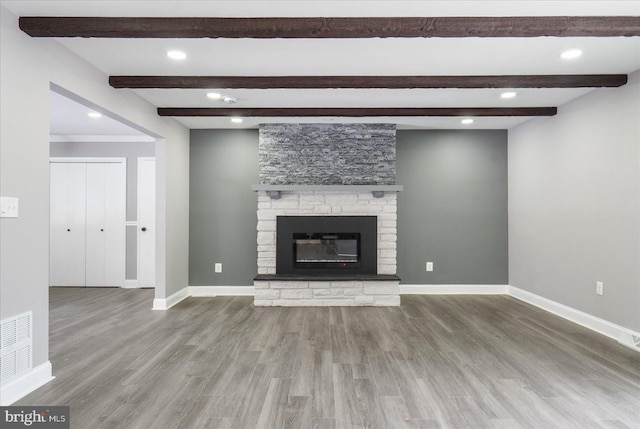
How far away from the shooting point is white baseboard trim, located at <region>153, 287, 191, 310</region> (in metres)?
Answer: 4.45

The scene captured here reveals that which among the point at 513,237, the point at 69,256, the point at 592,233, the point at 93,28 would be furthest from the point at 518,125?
the point at 69,256

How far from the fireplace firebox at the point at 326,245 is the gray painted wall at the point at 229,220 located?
0.61 metres

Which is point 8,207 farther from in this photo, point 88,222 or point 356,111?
point 88,222

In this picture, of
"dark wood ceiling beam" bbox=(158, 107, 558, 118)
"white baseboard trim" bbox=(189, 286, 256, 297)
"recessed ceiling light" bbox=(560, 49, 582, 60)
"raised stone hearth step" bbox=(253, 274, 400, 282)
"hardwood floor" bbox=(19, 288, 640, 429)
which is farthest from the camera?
"white baseboard trim" bbox=(189, 286, 256, 297)

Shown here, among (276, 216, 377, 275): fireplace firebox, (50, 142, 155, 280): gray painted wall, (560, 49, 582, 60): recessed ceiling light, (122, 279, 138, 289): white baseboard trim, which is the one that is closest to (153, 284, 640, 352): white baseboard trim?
(276, 216, 377, 275): fireplace firebox

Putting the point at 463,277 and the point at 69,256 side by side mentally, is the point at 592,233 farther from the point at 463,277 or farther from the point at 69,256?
the point at 69,256

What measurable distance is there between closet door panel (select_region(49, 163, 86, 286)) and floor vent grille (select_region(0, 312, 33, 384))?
3922mm

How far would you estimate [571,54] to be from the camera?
282 centimetres

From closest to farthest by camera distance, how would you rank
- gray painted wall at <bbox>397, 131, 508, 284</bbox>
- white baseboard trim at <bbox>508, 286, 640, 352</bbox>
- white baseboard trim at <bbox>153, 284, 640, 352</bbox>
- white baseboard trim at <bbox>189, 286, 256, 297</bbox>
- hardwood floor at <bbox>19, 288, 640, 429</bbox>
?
hardwood floor at <bbox>19, 288, 640, 429</bbox> < white baseboard trim at <bbox>508, 286, 640, 352</bbox> < white baseboard trim at <bbox>153, 284, 640, 352</bbox> < white baseboard trim at <bbox>189, 286, 256, 297</bbox> < gray painted wall at <bbox>397, 131, 508, 284</bbox>

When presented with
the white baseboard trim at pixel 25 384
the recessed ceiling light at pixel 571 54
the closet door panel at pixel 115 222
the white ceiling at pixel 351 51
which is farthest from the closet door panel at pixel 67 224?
the recessed ceiling light at pixel 571 54

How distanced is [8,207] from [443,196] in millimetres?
4930

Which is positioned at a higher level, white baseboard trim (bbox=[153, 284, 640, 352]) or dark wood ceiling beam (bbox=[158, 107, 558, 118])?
dark wood ceiling beam (bbox=[158, 107, 558, 118])

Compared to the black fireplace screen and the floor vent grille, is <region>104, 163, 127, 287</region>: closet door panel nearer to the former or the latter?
the black fireplace screen

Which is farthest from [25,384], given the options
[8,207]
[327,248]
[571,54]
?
[571,54]
